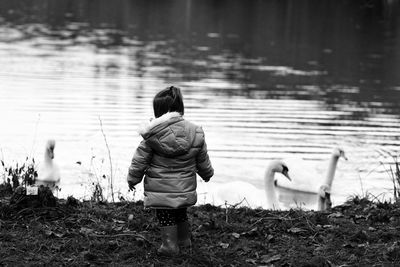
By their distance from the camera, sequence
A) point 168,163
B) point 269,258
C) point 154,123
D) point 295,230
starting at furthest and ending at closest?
point 295,230 < point 269,258 < point 168,163 < point 154,123

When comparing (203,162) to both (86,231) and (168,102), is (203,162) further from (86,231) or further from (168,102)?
(86,231)

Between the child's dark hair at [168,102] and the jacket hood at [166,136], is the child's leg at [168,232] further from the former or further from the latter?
the child's dark hair at [168,102]

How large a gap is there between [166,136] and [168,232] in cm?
67

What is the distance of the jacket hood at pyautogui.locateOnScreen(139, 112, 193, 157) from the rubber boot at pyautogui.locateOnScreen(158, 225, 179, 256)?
524mm

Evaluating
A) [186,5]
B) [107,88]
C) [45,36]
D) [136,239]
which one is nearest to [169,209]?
[136,239]

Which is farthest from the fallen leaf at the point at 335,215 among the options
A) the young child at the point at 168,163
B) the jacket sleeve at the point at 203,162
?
the young child at the point at 168,163

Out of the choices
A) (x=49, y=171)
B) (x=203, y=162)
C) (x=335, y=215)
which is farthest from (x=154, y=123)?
(x=49, y=171)

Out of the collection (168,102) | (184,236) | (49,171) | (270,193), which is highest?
(168,102)

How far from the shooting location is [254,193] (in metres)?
11.2

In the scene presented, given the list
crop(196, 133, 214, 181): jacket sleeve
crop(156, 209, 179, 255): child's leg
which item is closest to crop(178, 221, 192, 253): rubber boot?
crop(156, 209, 179, 255): child's leg

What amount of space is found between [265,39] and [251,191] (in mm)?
24886

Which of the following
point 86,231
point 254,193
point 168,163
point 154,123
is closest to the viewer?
point 154,123

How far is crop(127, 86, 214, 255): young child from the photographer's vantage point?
5.57 meters

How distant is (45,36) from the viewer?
109 ft
